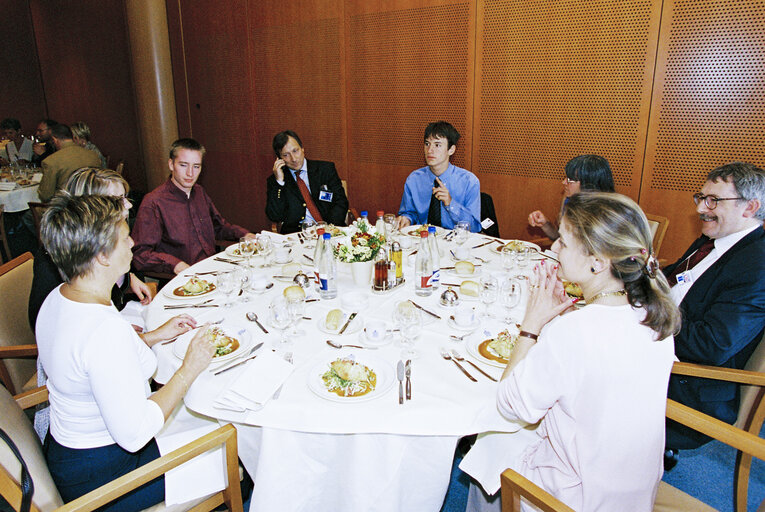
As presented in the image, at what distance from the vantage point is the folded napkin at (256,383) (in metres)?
1.54

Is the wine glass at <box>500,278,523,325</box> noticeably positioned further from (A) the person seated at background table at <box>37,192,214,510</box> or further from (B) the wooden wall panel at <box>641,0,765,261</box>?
(B) the wooden wall panel at <box>641,0,765,261</box>

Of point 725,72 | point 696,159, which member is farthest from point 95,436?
point 725,72

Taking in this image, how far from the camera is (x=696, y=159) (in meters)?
3.85

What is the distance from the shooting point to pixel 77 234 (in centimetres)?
152

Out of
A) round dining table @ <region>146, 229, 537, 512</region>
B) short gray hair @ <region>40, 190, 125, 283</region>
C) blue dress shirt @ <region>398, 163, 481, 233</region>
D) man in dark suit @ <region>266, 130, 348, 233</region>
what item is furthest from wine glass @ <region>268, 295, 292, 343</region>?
man in dark suit @ <region>266, 130, 348, 233</region>

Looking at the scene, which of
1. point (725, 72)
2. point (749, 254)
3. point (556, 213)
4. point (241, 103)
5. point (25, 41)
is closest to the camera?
point (749, 254)

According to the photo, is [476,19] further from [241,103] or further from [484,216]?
[241,103]

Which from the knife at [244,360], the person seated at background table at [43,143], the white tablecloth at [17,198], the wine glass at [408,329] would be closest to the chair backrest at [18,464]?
the knife at [244,360]

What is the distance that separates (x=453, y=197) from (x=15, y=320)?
125 inches

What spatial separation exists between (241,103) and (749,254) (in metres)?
6.17

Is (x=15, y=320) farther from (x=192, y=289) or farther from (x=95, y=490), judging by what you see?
(x=95, y=490)

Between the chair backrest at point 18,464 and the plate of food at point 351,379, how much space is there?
0.82 meters

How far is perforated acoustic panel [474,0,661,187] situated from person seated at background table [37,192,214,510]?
386 cm

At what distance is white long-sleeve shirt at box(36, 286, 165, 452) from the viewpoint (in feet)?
4.58
